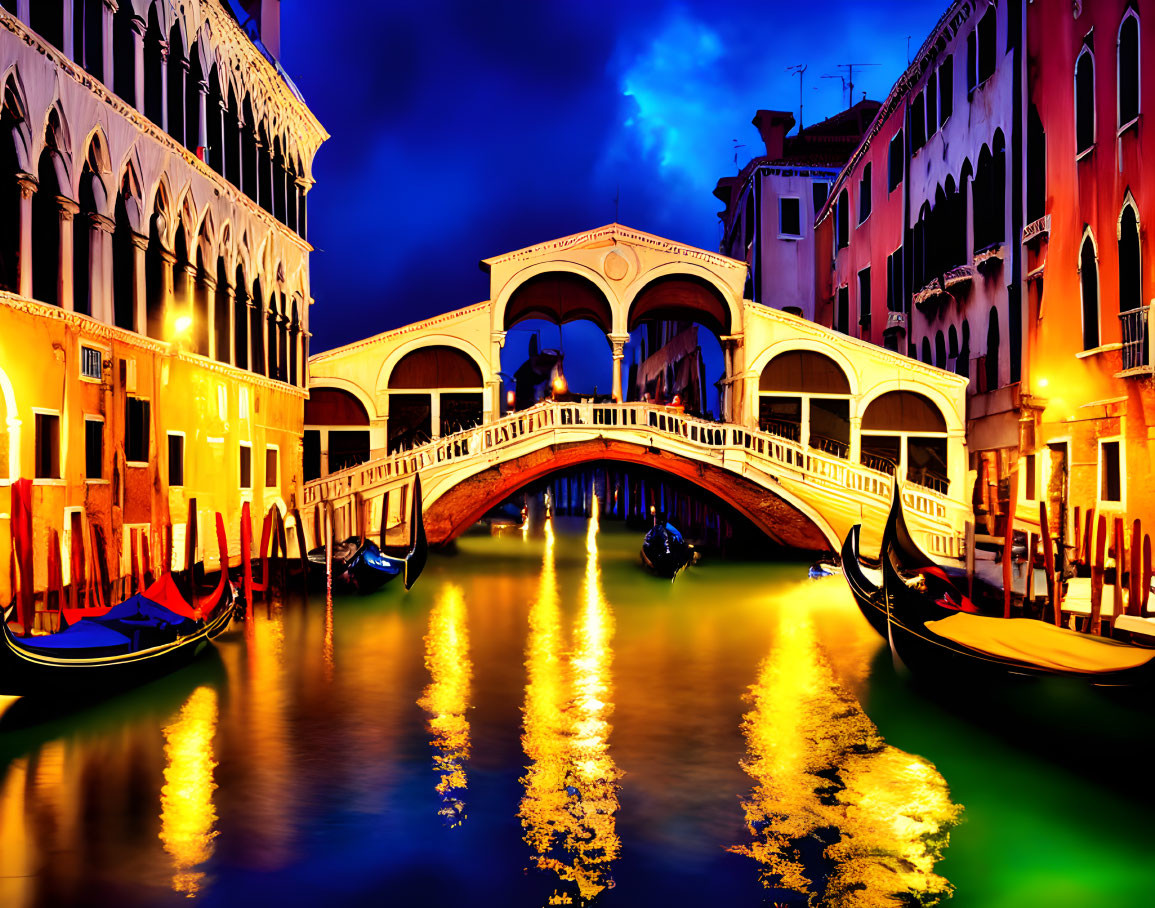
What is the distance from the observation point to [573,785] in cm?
568

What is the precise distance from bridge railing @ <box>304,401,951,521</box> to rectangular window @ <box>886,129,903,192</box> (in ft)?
18.0

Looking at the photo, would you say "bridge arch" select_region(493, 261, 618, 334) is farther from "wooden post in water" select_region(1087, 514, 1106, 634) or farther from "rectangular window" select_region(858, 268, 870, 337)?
"wooden post in water" select_region(1087, 514, 1106, 634)

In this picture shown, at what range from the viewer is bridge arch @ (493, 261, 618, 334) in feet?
54.4

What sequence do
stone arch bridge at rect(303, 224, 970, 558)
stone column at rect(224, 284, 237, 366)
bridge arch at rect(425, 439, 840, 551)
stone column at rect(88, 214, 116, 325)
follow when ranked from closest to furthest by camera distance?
stone column at rect(88, 214, 116, 325) → stone column at rect(224, 284, 237, 366) → bridge arch at rect(425, 439, 840, 551) → stone arch bridge at rect(303, 224, 970, 558)

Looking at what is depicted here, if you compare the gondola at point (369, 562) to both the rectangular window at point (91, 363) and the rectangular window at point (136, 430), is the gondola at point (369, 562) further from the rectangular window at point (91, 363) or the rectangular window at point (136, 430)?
the rectangular window at point (91, 363)

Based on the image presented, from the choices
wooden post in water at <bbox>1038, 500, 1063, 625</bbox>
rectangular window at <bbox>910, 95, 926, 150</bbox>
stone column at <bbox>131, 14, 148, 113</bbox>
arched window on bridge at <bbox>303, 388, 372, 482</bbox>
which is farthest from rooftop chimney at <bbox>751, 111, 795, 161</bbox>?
wooden post in water at <bbox>1038, 500, 1063, 625</bbox>

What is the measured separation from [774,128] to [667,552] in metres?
10.8

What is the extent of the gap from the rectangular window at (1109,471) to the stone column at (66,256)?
9.45 m

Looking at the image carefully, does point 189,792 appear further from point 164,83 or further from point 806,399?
point 806,399

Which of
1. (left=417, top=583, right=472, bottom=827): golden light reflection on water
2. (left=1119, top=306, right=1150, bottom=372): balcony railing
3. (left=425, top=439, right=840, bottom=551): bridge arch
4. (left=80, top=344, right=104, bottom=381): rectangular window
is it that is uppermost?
(left=1119, top=306, right=1150, bottom=372): balcony railing

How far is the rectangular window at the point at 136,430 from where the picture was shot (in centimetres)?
993

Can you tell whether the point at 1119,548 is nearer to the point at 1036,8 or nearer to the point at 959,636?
A: the point at 959,636

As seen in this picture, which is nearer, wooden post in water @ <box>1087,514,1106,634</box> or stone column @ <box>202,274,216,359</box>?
wooden post in water @ <box>1087,514,1106,634</box>

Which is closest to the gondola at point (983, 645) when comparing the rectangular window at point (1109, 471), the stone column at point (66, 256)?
the rectangular window at point (1109, 471)
